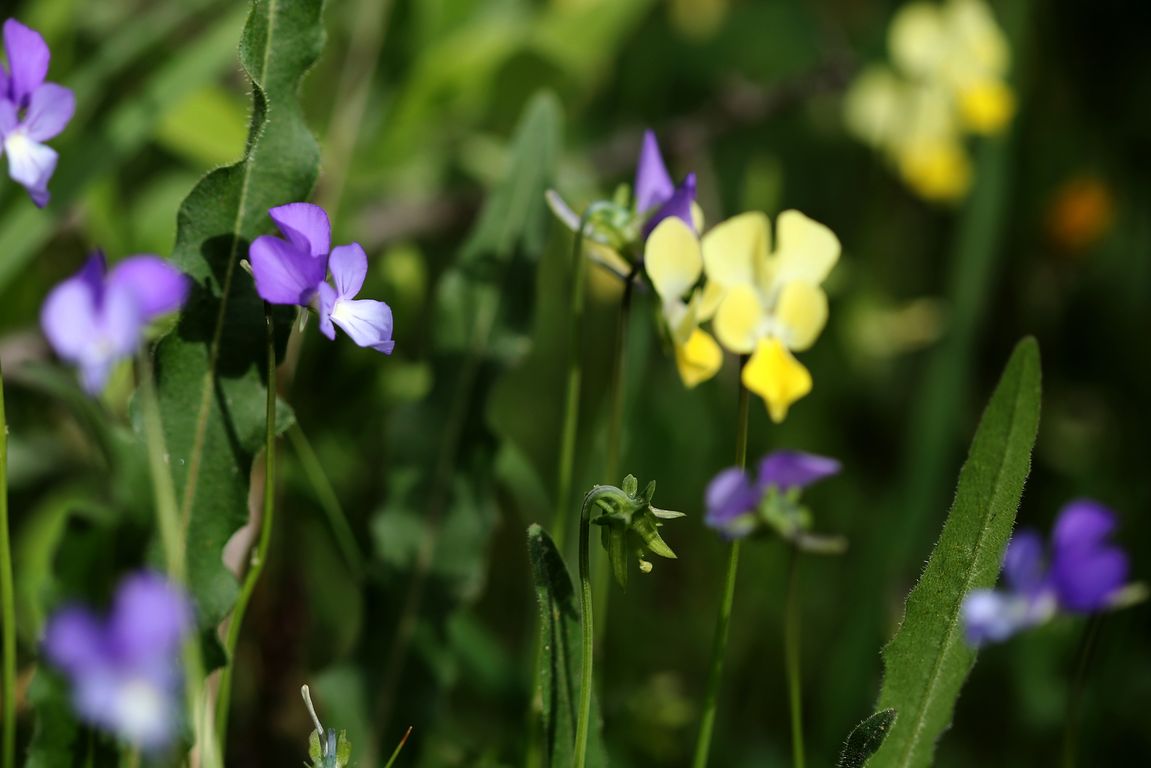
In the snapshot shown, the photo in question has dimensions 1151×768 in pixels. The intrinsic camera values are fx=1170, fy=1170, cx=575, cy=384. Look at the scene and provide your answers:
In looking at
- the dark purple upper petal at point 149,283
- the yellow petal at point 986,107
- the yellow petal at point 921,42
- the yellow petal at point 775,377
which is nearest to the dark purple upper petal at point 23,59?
the dark purple upper petal at point 149,283

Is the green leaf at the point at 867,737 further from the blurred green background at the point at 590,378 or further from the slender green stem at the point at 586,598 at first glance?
the blurred green background at the point at 590,378

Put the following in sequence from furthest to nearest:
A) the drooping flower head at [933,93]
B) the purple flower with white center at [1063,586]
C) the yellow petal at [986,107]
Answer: the drooping flower head at [933,93]
the yellow petal at [986,107]
the purple flower with white center at [1063,586]

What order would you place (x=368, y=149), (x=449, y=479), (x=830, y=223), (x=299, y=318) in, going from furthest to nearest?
1. (x=830, y=223)
2. (x=368, y=149)
3. (x=449, y=479)
4. (x=299, y=318)

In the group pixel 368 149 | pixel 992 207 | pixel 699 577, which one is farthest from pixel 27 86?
pixel 992 207

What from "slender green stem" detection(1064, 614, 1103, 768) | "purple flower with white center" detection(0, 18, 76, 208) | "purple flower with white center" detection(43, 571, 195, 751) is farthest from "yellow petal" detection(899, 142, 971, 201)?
"purple flower with white center" detection(43, 571, 195, 751)

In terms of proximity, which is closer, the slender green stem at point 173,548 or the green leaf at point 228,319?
the slender green stem at point 173,548

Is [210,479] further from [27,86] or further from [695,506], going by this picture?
[695,506]
